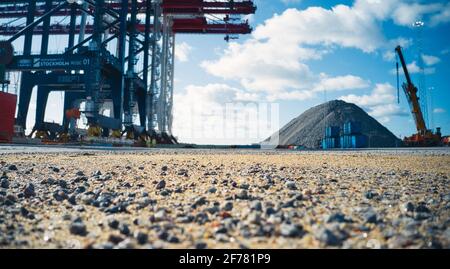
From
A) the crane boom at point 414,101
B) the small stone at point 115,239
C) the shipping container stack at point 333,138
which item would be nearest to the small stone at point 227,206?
the small stone at point 115,239

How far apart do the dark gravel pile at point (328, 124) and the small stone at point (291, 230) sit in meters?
58.7

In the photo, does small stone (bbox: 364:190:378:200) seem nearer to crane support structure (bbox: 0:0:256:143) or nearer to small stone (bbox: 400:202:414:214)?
small stone (bbox: 400:202:414:214)

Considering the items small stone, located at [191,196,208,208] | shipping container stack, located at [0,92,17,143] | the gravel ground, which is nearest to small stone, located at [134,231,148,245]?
the gravel ground

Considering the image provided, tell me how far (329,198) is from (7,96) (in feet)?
84.6

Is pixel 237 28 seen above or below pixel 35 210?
above

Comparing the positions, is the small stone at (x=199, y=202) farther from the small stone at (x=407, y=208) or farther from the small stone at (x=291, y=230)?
the small stone at (x=407, y=208)

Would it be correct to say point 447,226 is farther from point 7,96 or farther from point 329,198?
point 7,96

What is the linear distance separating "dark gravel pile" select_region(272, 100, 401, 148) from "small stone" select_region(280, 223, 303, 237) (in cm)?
5865

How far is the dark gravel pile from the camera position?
61.1 m

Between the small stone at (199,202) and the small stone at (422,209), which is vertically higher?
the small stone at (422,209)

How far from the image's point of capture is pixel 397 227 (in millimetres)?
1802

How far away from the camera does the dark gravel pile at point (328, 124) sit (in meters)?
61.1

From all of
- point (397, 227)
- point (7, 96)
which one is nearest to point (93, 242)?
point (397, 227)

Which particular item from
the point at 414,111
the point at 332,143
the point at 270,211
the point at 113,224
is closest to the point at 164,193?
the point at 113,224
